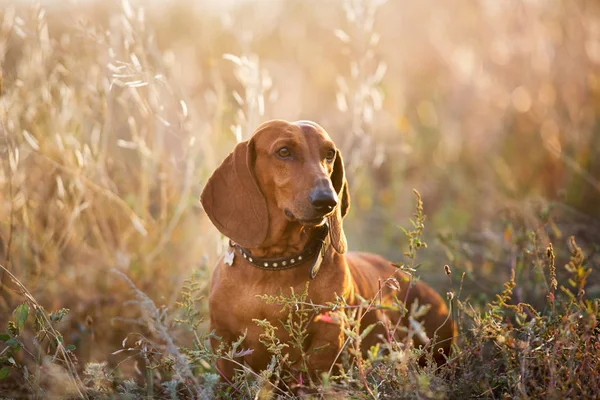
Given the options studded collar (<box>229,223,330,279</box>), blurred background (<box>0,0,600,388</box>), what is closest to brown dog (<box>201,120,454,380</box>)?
studded collar (<box>229,223,330,279</box>)

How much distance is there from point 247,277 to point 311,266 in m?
0.30

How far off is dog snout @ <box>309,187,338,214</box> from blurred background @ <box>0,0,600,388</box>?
0.58 m

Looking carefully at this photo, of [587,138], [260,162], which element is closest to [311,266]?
[260,162]

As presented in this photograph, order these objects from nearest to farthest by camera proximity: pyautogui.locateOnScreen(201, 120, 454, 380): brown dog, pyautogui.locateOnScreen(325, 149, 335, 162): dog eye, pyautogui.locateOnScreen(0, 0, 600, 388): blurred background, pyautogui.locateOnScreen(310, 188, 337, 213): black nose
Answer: pyautogui.locateOnScreen(310, 188, 337, 213): black nose
pyautogui.locateOnScreen(201, 120, 454, 380): brown dog
pyautogui.locateOnScreen(325, 149, 335, 162): dog eye
pyautogui.locateOnScreen(0, 0, 600, 388): blurred background

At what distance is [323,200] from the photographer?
2729 millimetres

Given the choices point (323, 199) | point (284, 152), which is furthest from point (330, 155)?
point (323, 199)

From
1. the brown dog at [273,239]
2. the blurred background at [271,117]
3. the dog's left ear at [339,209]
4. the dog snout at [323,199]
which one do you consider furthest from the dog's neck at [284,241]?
the blurred background at [271,117]

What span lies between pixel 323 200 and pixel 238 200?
492 millimetres

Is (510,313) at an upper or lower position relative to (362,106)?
lower

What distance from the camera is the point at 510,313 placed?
3.92 meters

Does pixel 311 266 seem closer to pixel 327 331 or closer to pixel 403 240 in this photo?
pixel 327 331

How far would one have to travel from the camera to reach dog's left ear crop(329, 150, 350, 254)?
2.97m

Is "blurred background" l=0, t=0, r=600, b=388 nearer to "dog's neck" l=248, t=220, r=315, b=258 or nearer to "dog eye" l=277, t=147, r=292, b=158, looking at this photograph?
"dog eye" l=277, t=147, r=292, b=158

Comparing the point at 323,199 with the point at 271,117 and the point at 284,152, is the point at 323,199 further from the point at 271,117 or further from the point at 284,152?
the point at 271,117
